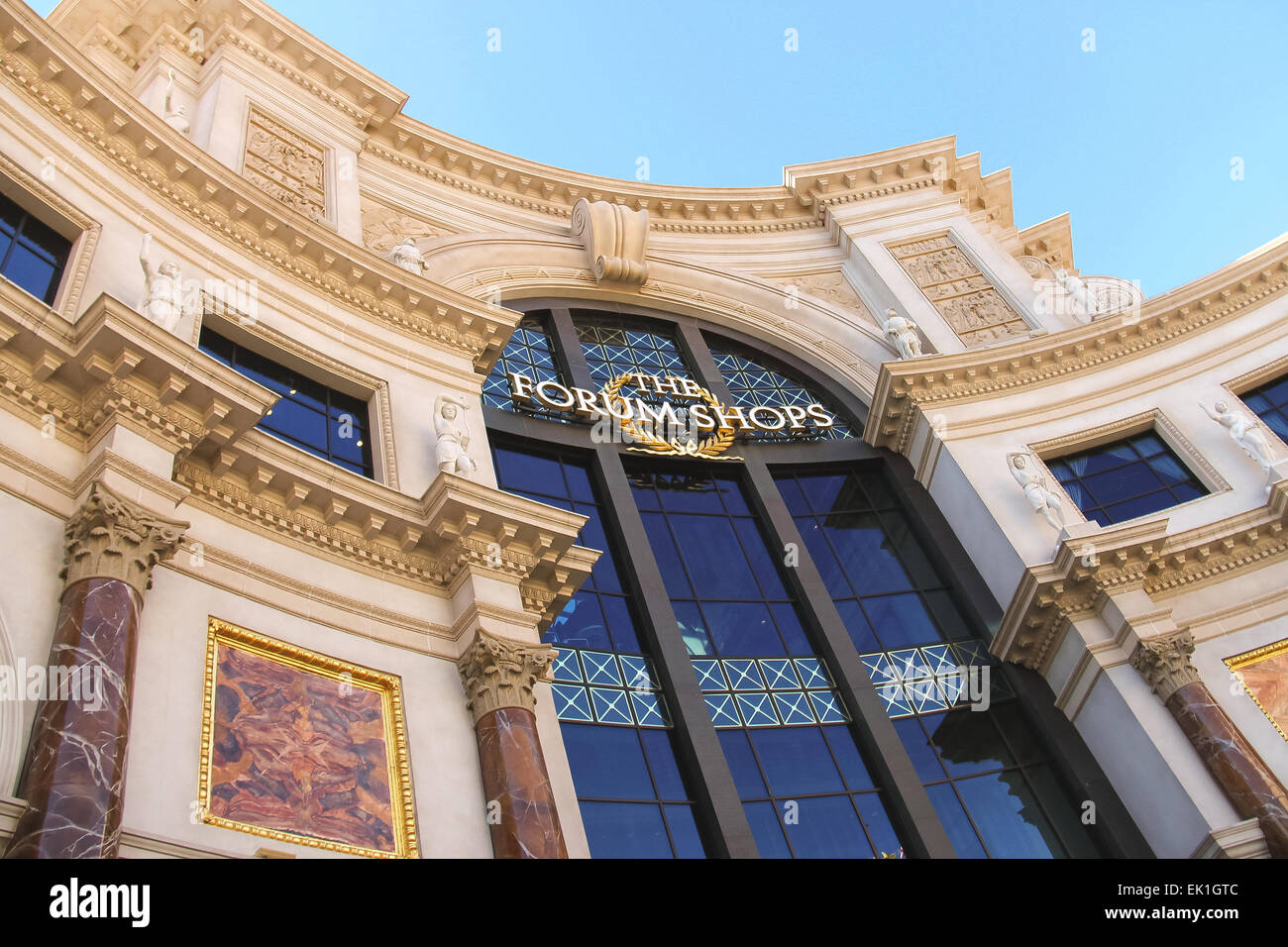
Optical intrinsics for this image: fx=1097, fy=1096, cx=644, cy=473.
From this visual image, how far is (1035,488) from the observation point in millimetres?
20141

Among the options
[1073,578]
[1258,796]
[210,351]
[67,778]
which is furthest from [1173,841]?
[210,351]

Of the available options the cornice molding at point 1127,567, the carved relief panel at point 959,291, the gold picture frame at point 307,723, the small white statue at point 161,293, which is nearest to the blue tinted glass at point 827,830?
the cornice molding at point 1127,567

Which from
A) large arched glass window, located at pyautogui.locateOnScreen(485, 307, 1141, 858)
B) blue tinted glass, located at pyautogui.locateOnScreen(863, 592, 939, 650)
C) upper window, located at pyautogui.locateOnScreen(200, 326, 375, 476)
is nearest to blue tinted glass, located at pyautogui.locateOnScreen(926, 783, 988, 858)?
large arched glass window, located at pyautogui.locateOnScreen(485, 307, 1141, 858)

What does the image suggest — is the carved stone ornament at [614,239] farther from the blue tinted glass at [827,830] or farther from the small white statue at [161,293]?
the blue tinted glass at [827,830]

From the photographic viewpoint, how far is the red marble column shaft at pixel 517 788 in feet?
39.3

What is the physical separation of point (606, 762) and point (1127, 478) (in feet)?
39.0

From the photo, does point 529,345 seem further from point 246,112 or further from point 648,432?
point 246,112

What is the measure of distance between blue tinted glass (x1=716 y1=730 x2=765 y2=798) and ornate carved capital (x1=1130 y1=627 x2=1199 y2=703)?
6277mm

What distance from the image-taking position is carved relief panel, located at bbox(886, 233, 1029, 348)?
83.8ft

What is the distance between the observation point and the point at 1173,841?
16031 mm

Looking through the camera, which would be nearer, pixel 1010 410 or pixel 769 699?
pixel 769 699

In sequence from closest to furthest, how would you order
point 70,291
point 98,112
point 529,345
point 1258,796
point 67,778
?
point 67,778 → point 70,291 → point 1258,796 → point 98,112 → point 529,345

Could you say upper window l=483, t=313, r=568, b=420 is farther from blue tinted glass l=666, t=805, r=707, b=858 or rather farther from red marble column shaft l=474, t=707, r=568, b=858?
red marble column shaft l=474, t=707, r=568, b=858
